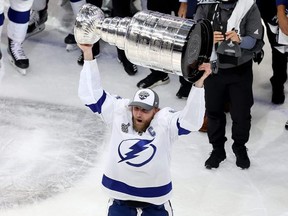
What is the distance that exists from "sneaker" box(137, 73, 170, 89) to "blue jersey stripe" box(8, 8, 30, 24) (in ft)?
3.00

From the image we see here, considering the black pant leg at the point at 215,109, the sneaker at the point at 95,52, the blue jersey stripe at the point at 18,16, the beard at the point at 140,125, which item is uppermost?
the beard at the point at 140,125

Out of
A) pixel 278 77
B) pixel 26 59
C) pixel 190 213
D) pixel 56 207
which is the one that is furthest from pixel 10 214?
pixel 278 77

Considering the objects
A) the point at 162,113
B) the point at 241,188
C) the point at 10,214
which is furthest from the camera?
the point at 241,188

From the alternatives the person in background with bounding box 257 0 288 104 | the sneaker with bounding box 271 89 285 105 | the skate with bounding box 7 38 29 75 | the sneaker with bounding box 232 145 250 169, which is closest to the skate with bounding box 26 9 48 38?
the skate with bounding box 7 38 29 75

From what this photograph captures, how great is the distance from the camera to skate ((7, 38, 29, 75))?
17.2 ft

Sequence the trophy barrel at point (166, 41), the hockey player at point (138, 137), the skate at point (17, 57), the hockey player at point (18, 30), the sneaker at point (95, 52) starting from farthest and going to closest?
1. the sneaker at point (95, 52)
2. the skate at point (17, 57)
3. the hockey player at point (18, 30)
4. the hockey player at point (138, 137)
5. the trophy barrel at point (166, 41)

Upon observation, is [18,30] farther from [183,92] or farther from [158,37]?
[158,37]

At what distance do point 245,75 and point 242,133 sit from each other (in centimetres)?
37

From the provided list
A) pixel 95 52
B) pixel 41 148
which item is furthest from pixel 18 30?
pixel 41 148

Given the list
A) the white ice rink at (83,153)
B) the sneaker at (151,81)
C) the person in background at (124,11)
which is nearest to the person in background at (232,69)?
the white ice rink at (83,153)

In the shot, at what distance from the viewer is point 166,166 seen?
3.25 metres

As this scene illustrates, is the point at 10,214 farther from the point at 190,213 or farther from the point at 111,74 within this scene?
the point at 111,74

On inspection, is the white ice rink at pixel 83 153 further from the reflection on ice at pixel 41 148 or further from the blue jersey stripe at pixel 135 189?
the blue jersey stripe at pixel 135 189

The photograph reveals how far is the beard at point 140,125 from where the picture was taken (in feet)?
10.5
